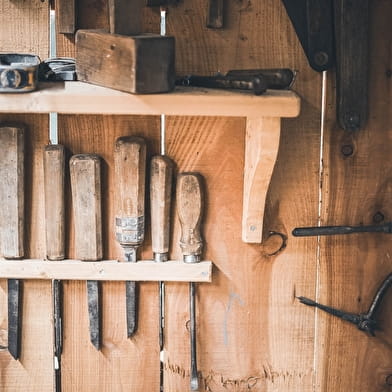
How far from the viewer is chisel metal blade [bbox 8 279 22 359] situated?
1.67m

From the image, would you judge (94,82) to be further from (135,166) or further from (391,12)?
(391,12)

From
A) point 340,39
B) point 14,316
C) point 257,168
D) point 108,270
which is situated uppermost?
point 340,39

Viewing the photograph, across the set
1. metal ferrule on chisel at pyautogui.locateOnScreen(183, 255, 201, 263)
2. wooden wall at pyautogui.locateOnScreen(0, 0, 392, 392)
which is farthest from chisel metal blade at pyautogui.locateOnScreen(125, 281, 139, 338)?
metal ferrule on chisel at pyautogui.locateOnScreen(183, 255, 201, 263)

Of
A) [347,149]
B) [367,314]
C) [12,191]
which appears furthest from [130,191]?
[367,314]

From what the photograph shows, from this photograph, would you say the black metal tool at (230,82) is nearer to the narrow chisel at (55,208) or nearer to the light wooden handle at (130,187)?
the light wooden handle at (130,187)

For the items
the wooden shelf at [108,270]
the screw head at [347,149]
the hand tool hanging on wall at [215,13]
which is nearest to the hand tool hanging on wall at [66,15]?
the hand tool hanging on wall at [215,13]

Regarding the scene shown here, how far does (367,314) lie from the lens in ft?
5.45

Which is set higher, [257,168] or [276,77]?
[276,77]

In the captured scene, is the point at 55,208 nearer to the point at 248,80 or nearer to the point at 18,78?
the point at 18,78

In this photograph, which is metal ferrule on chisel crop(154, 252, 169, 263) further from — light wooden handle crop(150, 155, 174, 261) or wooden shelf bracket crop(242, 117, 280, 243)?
wooden shelf bracket crop(242, 117, 280, 243)

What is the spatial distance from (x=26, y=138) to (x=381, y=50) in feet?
2.44

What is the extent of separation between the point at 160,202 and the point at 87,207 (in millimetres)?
150

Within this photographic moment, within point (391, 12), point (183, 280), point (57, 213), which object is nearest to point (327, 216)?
point (183, 280)

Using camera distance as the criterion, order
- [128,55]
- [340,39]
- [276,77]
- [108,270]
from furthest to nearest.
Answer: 1. [108,270]
2. [340,39]
3. [276,77]
4. [128,55]
